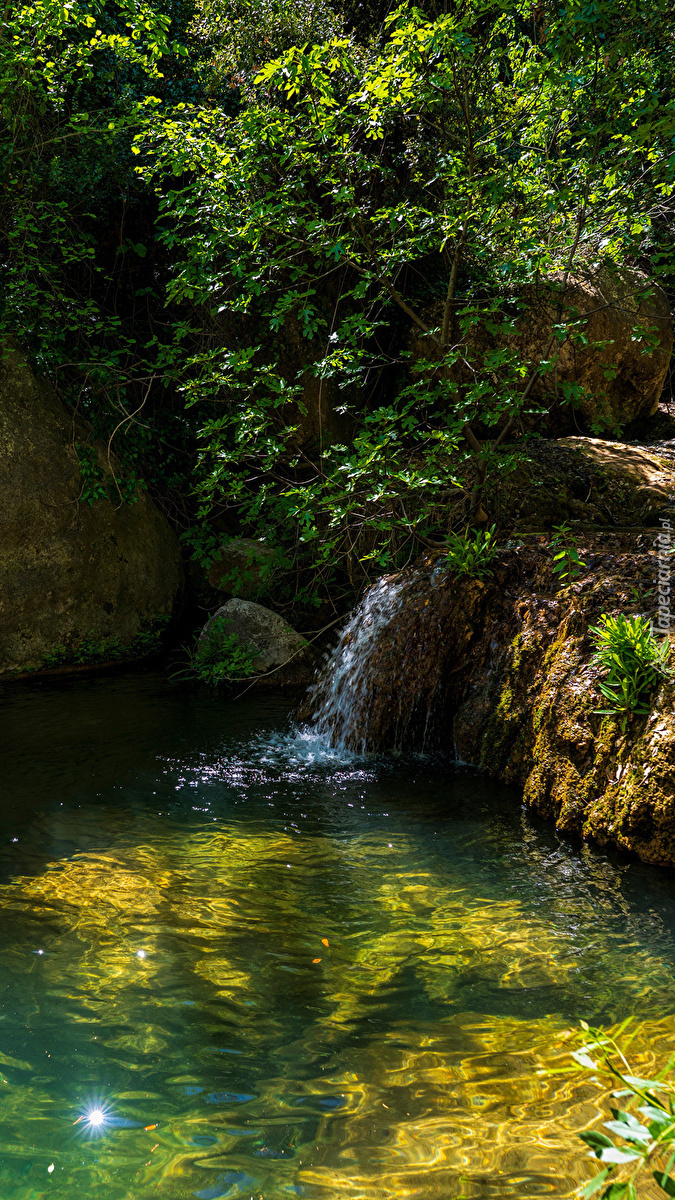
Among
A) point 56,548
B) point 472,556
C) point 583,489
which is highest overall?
point 583,489

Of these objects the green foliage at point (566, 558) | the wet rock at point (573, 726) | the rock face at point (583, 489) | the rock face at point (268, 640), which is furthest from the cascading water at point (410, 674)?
the rock face at point (268, 640)

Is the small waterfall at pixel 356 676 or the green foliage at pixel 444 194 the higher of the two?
the green foliage at pixel 444 194

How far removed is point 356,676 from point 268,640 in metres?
2.02

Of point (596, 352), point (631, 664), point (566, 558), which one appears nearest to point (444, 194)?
point (566, 558)

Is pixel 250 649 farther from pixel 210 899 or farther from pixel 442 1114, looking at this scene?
pixel 442 1114

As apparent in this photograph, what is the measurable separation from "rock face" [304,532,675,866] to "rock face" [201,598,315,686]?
4.83 feet

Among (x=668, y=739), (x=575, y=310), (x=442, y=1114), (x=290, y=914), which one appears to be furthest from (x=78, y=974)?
(x=575, y=310)

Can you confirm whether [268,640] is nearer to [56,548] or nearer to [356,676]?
[356,676]

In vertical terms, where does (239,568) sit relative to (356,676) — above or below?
above

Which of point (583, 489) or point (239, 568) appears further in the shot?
point (239, 568)

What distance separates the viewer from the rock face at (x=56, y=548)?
24.4 feet

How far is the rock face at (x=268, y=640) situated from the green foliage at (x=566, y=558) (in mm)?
3086

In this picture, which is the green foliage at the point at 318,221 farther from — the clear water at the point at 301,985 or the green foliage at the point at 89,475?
the clear water at the point at 301,985

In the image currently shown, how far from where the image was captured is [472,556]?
5.67 metres
